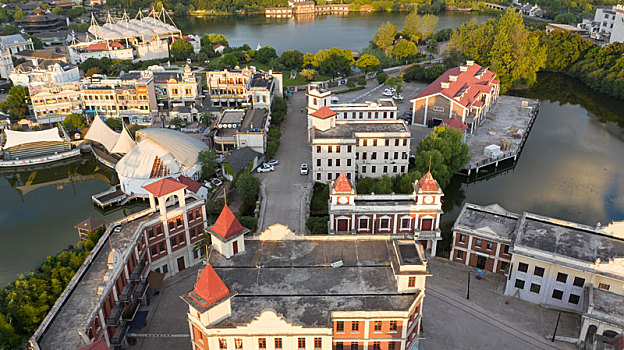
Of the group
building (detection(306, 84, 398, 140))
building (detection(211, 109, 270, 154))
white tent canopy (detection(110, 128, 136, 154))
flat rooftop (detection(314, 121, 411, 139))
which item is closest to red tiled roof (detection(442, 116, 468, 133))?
building (detection(306, 84, 398, 140))

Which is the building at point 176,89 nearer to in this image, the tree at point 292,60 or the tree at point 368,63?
the tree at point 292,60

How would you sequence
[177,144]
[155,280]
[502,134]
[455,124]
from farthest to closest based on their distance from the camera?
1. [502,134]
2. [455,124]
3. [177,144]
4. [155,280]

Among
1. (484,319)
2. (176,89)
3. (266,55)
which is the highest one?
(266,55)

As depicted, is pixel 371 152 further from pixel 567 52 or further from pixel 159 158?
pixel 567 52

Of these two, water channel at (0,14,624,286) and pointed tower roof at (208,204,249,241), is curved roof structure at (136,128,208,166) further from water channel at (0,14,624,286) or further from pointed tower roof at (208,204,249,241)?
pointed tower roof at (208,204,249,241)

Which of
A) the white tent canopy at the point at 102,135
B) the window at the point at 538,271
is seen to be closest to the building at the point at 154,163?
the white tent canopy at the point at 102,135

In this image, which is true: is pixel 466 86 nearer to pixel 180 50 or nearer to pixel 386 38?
pixel 386 38

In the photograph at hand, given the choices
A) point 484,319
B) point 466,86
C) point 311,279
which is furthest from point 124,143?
point 466,86
